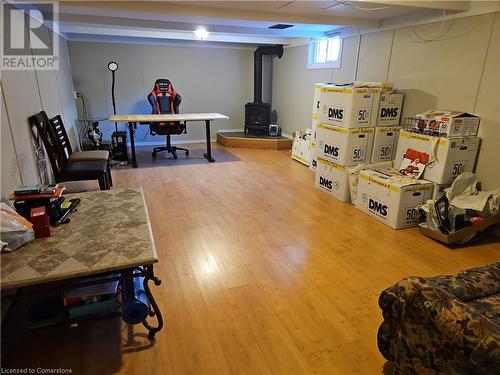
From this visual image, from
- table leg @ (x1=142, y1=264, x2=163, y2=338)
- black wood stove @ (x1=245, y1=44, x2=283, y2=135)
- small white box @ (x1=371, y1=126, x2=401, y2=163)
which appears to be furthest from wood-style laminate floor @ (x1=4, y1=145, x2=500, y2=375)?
black wood stove @ (x1=245, y1=44, x2=283, y2=135)

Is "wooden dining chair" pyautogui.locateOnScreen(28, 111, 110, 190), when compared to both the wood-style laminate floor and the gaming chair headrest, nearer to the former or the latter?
the wood-style laminate floor

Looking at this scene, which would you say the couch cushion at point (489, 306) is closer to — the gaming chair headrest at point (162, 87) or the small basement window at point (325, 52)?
the small basement window at point (325, 52)

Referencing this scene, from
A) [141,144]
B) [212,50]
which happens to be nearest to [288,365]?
[141,144]

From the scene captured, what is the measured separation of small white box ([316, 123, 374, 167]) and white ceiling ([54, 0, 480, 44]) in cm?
127

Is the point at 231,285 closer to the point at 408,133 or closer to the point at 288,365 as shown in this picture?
the point at 288,365

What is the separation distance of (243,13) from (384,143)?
2.25 m

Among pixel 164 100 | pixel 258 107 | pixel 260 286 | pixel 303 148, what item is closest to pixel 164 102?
pixel 164 100

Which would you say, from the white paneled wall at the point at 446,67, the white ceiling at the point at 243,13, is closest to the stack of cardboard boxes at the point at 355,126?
the white paneled wall at the point at 446,67

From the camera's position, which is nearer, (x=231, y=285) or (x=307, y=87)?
(x=231, y=285)

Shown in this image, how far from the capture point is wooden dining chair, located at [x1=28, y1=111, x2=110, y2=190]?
3018mm

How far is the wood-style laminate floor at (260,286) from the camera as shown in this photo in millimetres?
1654

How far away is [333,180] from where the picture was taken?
13.0 ft

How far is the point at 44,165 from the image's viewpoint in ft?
10.4

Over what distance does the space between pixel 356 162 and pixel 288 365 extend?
271 centimetres
